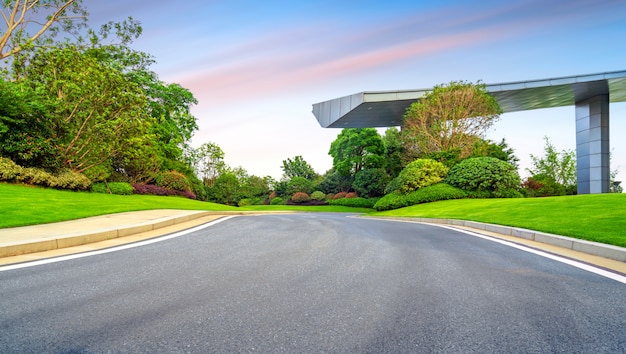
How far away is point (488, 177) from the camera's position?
21.6 meters

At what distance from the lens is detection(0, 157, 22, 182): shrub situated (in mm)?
15494

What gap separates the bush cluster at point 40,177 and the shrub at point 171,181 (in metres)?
10.2

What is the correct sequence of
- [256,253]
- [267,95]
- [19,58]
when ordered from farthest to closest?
1. [267,95]
2. [19,58]
3. [256,253]

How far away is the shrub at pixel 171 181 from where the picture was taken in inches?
1187

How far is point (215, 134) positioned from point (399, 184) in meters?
28.6

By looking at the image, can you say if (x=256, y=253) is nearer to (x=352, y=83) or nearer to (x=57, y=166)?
(x=57, y=166)

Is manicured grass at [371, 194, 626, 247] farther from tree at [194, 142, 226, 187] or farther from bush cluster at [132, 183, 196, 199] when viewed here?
tree at [194, 142, 226, 187]

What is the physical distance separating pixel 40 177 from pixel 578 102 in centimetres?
4070

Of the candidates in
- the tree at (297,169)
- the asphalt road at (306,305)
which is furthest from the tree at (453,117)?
the tree at (297,169)

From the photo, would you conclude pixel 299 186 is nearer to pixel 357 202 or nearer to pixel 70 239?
pixel 357 202

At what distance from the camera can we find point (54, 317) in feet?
8.52

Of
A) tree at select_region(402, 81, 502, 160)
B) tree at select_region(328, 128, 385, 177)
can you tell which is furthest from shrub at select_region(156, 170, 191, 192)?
tree at select_region(402, 81, 502, 160)

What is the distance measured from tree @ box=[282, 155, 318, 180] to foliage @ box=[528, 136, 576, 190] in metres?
40.8

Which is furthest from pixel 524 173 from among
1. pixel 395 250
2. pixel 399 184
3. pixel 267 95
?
pixel 395 250
